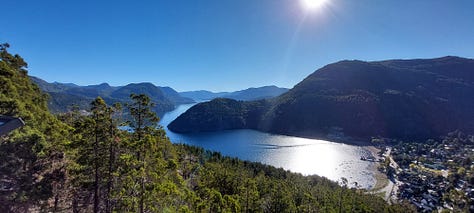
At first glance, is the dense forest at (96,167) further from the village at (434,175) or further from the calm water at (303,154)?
the calm water at (303,154)

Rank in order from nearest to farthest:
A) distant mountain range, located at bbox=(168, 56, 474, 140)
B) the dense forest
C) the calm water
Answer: the dense forest, the calm water, distant mountain range, located at bbox=(168, 56, 474, 140)

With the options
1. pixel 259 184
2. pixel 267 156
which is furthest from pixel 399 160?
pixel 259 184

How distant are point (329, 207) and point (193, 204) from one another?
27340mm

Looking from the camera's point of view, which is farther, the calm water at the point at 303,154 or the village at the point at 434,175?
the calm water at the point at 303,154

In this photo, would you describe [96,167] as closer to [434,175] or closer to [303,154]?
[434,175]

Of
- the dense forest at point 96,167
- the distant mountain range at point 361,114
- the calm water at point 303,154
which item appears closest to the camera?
the dense forest at point 96,167

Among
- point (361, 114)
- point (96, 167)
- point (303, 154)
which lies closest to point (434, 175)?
point (303, 154)

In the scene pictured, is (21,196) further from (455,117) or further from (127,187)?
(455,117)

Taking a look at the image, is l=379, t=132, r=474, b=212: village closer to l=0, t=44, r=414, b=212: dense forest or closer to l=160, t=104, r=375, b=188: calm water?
l=160, t=104, r=375, b=188: calm water

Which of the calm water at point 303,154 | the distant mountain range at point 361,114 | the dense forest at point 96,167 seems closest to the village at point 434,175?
the calm water at point 303,154

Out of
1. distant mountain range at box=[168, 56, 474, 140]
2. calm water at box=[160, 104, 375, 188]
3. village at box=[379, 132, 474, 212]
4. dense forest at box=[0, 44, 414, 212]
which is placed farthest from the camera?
distant mountain range at box=[168, 56, 474, 140]

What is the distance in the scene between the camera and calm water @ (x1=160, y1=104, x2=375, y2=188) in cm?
8406

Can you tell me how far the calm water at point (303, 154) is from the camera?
3310 inches

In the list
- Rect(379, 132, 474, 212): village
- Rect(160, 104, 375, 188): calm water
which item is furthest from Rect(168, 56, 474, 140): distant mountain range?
Rect(379, 132, 474, 212): village
